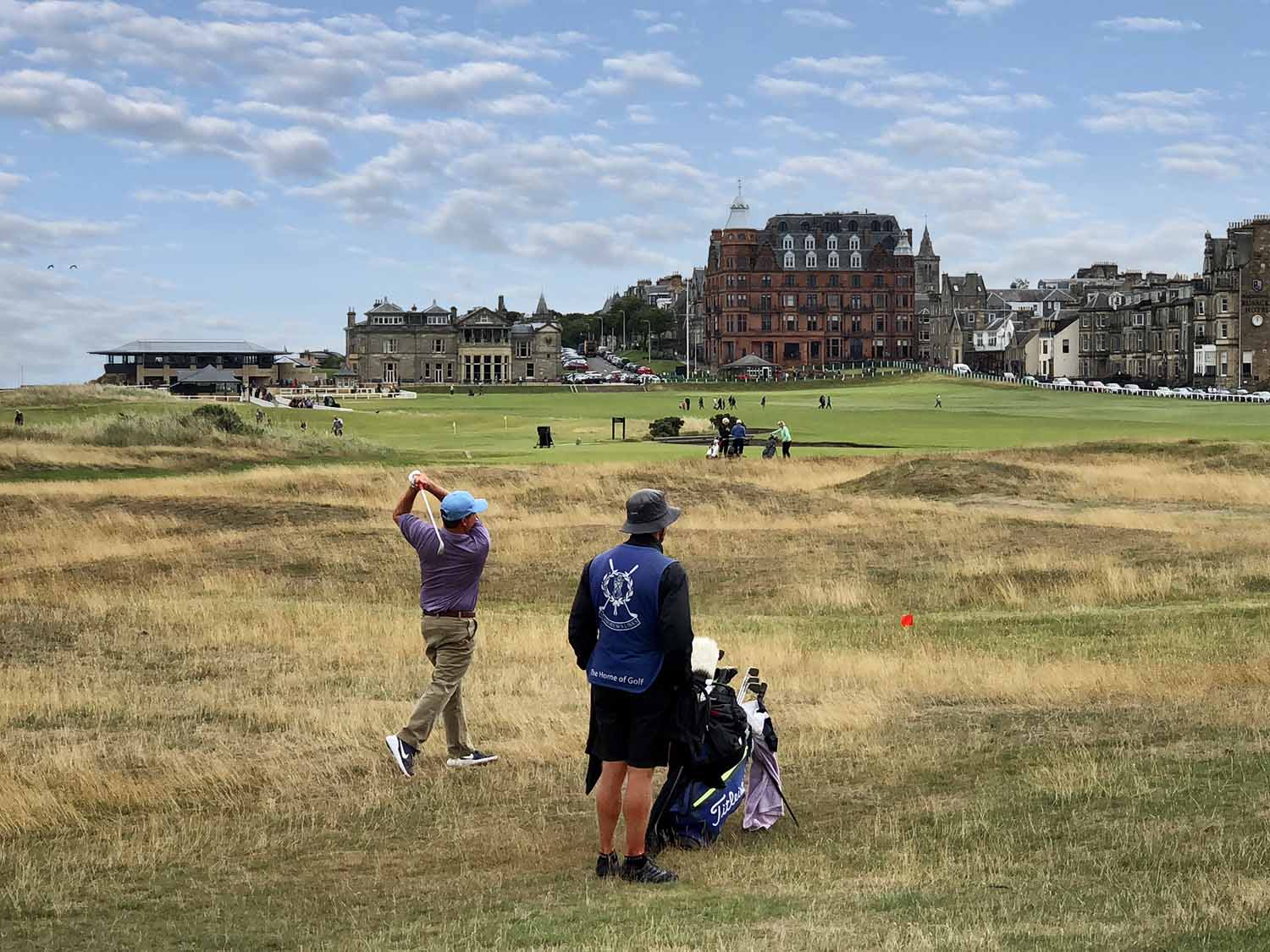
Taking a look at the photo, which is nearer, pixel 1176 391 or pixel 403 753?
pixel 403 753

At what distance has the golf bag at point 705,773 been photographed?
1063 centimetres

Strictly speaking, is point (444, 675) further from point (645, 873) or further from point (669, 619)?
point (669, 619)

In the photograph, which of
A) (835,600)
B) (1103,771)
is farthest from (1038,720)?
(835,600)

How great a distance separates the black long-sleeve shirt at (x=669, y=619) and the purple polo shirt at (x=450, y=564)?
270 centimetres

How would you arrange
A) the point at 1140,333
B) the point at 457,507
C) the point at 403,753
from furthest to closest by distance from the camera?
1. the point at 1140,333
2. the point at 403,753
3. the point at 457,507

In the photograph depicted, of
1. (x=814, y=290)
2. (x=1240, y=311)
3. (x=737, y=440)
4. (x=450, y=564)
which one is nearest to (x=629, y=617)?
(x=450, y=564)

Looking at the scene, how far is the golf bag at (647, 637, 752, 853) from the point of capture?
10.6m

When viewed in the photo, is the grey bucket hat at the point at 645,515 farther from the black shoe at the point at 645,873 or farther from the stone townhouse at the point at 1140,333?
the stone townhouse at the point at 1140,333

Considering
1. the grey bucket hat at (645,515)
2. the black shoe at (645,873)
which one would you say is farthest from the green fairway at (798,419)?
the black shoe at (645,873)

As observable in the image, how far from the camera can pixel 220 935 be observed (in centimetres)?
906

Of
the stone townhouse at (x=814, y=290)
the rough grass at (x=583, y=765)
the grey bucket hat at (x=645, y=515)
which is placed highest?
the stone townhouse at (x=814, y=290)

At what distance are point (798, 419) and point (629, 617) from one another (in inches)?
3120

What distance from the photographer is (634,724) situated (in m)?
10.2

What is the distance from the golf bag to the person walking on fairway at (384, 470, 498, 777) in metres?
2.69
